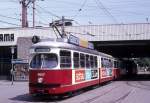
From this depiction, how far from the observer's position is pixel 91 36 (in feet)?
159

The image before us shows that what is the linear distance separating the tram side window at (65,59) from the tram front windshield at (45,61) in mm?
416

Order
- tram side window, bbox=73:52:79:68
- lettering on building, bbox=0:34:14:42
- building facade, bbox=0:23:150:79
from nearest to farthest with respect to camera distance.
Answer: tram side window, bbox=73:52:79:68
building facade, bbox=0:23:150:79
lettering on building, bbox=0:34:14:42

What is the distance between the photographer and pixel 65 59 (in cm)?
2248

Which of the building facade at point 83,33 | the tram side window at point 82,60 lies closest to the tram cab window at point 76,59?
the tram side window at point 82,60

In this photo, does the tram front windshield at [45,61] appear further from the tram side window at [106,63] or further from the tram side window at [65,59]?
the tram side window at [106,63]

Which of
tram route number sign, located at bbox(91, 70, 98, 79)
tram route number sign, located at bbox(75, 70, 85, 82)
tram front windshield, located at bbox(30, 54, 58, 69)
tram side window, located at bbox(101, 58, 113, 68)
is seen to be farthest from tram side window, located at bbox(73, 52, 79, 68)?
tram side window, located at bbox(101, 58, 113, 68)

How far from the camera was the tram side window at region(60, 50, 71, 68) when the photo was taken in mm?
22156

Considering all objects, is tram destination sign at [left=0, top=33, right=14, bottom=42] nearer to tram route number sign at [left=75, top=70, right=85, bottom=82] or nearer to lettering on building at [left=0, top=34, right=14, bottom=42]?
lettering on building at [left=0, top=34, right=14, bottom=42]

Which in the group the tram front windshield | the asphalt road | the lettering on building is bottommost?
the asphalt road

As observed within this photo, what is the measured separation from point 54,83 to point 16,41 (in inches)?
1123

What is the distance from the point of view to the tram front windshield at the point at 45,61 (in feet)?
71.5

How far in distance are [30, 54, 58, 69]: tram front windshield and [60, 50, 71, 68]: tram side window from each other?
42cm

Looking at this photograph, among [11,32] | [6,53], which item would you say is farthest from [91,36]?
[6,53]

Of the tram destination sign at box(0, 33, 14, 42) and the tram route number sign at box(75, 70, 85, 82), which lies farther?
the tram destination sign at box(0, 33, 14, 42)
